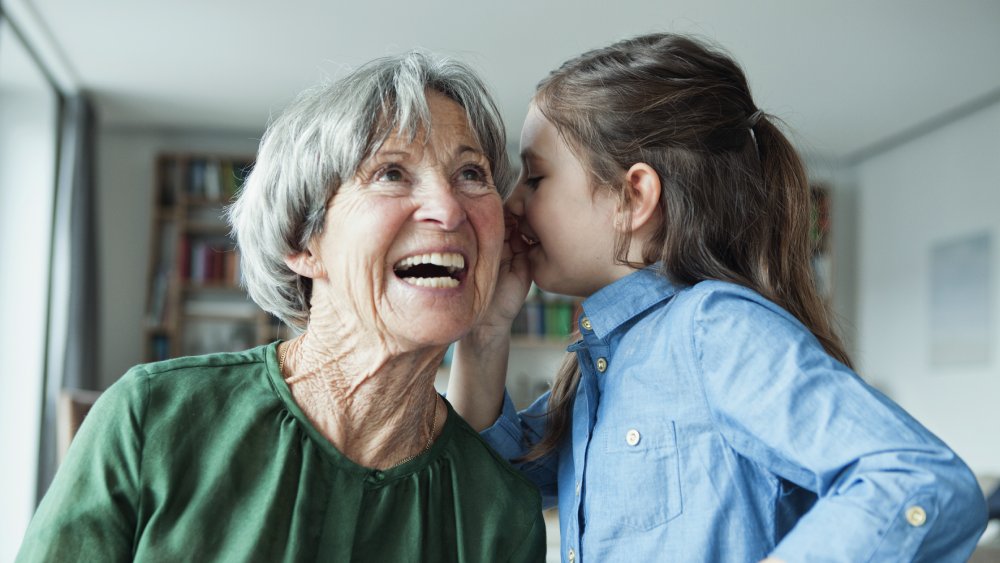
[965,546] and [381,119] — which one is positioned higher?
[381,119]

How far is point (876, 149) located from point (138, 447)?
7.53 metres

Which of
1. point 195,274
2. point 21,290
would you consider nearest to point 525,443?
point 21,290

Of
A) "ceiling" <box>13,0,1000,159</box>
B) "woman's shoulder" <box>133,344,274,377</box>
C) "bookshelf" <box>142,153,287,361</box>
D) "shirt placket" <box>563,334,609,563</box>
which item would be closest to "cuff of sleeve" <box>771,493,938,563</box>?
"shirt placket" <box>563,334,609,563</box>

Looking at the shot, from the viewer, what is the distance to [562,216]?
→ 1.68 metres

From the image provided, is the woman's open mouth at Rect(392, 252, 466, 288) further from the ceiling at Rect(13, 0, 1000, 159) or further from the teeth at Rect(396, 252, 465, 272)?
the ceiling at Rect(13, 0, 1000, 159)

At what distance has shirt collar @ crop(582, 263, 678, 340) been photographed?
158 centimetres

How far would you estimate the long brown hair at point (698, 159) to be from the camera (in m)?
1.62

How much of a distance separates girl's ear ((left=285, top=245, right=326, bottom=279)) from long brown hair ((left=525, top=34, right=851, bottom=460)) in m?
0.50

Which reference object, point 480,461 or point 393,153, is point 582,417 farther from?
point 393,153

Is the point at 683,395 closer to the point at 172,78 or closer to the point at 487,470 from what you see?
the point at 487,470

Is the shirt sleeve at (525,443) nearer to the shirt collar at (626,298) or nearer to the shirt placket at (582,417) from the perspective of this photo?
the shirt placket at (582,417)

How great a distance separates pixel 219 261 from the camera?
7.48 metres

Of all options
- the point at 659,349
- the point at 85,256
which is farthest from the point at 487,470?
the point at 85,256

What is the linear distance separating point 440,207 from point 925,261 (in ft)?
22.0
